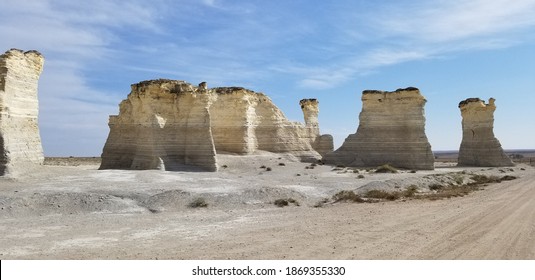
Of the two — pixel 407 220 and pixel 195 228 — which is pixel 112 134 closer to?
pixel 195 228

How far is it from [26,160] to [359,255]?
54.3ft

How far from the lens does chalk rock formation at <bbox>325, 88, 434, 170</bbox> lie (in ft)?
118

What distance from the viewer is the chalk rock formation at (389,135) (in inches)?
1419

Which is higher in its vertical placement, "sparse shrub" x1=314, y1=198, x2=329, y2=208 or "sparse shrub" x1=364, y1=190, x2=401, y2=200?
"sparse shrub" x1=364, y1=190, x2=401, y2=200

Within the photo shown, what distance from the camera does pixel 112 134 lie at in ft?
97.7

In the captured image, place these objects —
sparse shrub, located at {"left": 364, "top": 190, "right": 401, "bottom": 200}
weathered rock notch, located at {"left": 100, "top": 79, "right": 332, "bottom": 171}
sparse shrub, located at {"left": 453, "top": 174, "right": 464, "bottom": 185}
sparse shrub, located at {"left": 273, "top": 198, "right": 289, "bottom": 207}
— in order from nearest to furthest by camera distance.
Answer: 1. sparse shrub, located at {"left": 273, "top": 198, "right": 289, "bottom": 207}
2. sparse shrub, located at {"left": 364, "top": 190, "right": 401, "bottom": 200}
3. sparse shrub, located at {"left": 453, "top": 174, "right": 464, "bottom": 185}
4. weathered rock notch, located at {"left": 100, "top": 79, "right": 332, "bottom": 171}

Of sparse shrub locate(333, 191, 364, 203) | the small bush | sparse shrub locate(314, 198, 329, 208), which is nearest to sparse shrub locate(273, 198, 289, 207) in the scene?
sparse shrub locate(314, 198, 329, 208)

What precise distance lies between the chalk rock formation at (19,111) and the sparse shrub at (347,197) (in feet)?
42.9

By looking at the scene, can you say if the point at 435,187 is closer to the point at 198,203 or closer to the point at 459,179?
the point at 459,179

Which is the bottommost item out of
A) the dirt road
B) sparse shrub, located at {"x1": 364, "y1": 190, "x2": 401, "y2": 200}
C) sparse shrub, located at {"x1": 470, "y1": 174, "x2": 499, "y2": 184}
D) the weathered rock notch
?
the dirt road

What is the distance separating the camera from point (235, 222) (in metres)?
12.7

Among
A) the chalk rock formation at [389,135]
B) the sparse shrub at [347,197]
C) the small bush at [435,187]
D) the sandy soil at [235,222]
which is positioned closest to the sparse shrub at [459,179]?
the small bush at [435,187]

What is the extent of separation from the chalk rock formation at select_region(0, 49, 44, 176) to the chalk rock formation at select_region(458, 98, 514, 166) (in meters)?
37.9

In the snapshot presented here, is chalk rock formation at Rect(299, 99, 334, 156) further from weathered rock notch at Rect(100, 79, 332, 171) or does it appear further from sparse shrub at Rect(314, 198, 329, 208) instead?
sparse shrub at Rect(314, 198, 329, 208)
